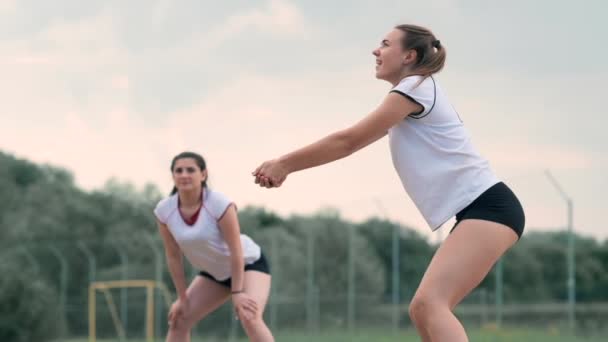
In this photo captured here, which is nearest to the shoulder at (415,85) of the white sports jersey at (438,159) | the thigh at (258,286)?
the white sports jersey at (438,159)

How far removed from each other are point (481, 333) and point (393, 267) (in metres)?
3.98

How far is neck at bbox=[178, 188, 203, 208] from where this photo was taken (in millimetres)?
7500

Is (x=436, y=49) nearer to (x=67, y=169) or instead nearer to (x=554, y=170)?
(x=554, y=170)

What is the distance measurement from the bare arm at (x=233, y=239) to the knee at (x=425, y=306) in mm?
2553

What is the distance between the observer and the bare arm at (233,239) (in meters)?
7.40

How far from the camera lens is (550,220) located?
53.8 feet

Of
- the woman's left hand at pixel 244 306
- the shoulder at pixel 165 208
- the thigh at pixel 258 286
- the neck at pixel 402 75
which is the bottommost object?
the woman's left hand at pixel 244 306

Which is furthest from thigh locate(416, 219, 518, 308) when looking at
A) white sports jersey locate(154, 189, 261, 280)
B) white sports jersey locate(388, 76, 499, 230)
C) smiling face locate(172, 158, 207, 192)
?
smiling face locate(172, 158, 207, 192)

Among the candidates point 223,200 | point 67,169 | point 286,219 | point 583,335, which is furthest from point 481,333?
point 67,169


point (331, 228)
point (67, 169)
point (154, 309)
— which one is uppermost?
point (67, 169)

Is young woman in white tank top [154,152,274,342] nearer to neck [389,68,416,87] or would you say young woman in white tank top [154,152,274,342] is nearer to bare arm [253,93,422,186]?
neck [389,68,416,87]

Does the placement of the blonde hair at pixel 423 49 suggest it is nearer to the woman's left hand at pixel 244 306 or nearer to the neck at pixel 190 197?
the neck at pixel 190 197

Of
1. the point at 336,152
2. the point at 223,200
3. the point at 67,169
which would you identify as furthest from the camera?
the point at 67,169

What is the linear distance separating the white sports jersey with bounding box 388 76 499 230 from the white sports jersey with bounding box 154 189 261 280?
2.59 metres
